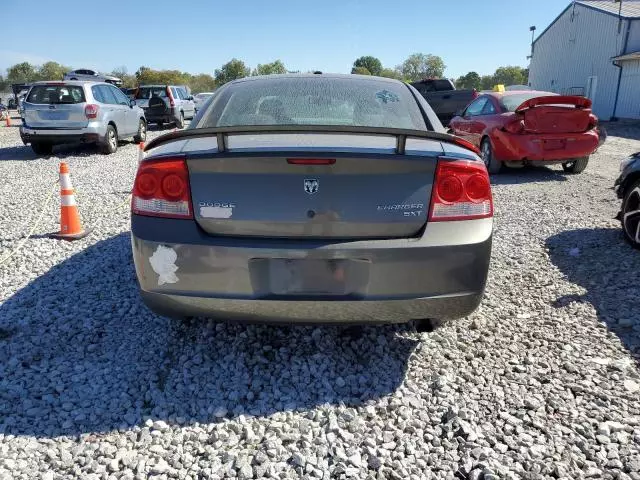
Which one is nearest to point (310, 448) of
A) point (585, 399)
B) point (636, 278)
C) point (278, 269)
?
point (278, 269)

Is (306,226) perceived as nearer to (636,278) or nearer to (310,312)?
(310,312)

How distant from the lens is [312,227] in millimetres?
2223

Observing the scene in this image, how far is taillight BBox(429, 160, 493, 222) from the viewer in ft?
7.53

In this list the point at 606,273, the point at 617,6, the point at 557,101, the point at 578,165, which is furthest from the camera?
the point at 617,6

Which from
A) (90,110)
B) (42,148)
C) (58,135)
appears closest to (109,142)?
(90,110)

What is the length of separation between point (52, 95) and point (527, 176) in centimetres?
1032

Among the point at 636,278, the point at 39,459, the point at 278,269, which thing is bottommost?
the point at 636,278

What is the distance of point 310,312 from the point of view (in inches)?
90.0

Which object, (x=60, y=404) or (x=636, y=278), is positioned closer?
(x=60, y=404)

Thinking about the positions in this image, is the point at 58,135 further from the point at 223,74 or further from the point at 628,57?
the point at 223,74

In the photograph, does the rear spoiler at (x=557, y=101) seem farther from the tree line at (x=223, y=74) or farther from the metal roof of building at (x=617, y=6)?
the tree line at (x=223, y=74)

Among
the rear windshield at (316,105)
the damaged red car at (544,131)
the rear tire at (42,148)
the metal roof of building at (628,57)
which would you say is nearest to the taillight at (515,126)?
the damaged red car at (544,131)

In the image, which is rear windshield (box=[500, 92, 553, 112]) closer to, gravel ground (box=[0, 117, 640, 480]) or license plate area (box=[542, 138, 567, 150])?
license plate area (box=[542, 138, 567, 150])

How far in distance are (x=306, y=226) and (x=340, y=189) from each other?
9.0 inches
